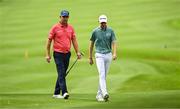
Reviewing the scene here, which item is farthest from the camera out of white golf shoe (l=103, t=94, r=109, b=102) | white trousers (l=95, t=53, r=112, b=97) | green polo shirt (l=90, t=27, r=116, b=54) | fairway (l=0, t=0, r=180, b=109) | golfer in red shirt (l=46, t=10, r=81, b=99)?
golfer in red shirt (l=46, t=10, r=81, b=99)

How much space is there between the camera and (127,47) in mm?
29266

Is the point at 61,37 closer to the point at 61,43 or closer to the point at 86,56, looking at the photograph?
the point at 61,43

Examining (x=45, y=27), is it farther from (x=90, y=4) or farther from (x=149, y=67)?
(x=149, y=67)

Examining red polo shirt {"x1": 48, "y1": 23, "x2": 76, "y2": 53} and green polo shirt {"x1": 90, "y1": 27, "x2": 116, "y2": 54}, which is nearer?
green polo shirt {"x1": 90, "y1": 27, "x2": 116, "y2": 54}

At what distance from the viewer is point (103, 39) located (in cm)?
1580

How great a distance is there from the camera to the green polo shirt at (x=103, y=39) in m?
15.8

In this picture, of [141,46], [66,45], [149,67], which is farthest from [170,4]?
[66,45]

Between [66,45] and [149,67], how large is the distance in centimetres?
813

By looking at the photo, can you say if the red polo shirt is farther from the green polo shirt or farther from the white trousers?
the white trousers

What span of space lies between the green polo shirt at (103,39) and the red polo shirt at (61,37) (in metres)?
0.73

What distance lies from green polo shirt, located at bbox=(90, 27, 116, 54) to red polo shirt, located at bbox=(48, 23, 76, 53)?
0.73 metres

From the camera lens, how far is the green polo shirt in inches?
622

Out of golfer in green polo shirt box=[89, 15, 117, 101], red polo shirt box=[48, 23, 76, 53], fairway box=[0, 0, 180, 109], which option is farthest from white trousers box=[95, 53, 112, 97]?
red polo shirt box=[48, 23, 76, 53]

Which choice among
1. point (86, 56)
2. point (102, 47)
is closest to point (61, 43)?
point (102, 47)
